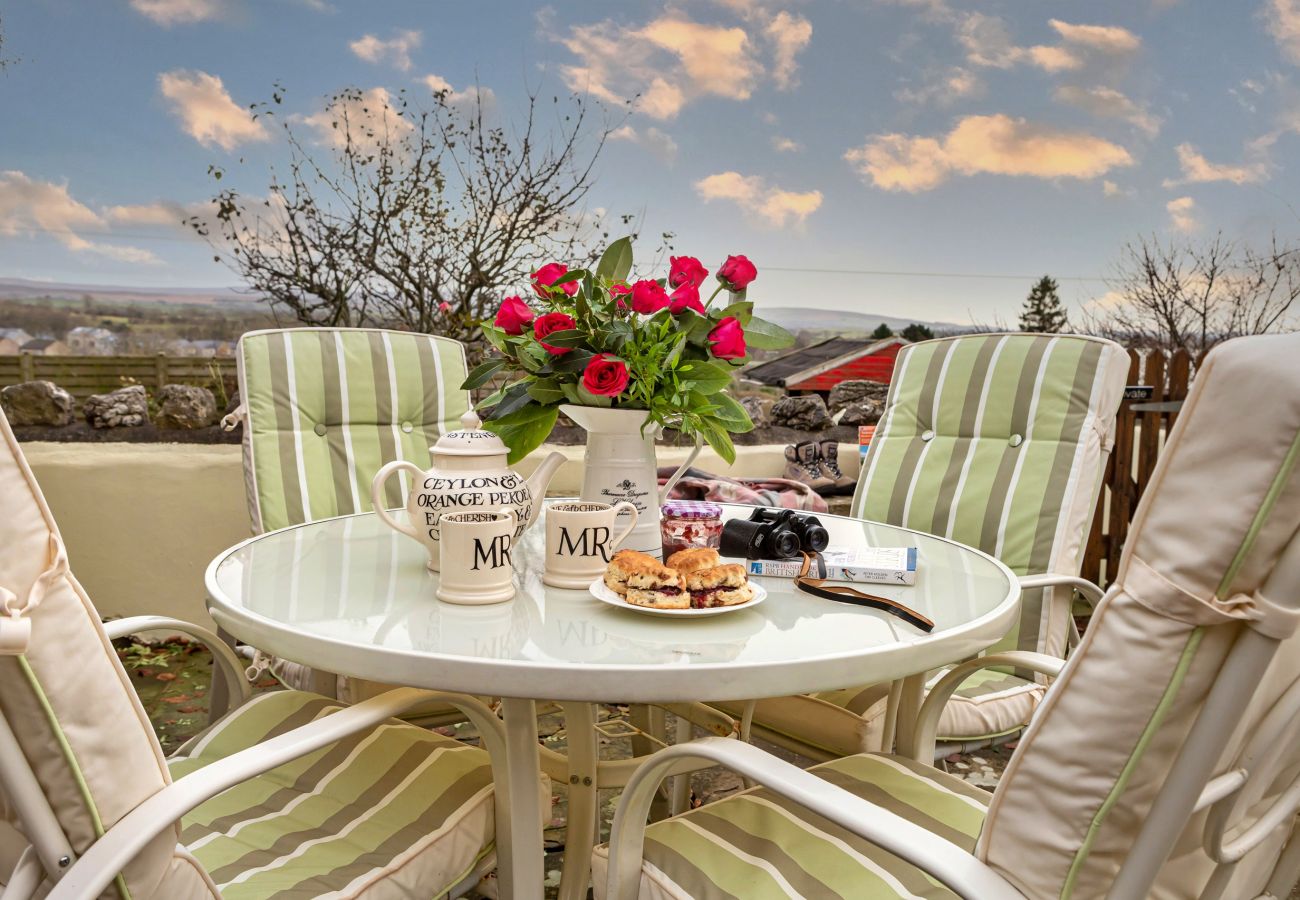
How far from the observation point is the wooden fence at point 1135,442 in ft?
12.0

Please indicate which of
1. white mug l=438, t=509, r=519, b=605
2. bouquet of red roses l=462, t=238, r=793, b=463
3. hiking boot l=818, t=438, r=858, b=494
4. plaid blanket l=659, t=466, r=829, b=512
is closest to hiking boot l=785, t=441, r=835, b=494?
hiking boot l=818, t=438, r=858, b=494

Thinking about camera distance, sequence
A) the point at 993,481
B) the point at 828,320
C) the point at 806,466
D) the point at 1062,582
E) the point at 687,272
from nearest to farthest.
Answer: the point at 687,272, the point at 1062,582, the point at 993,481, the point at 806,466, the point at 828,320

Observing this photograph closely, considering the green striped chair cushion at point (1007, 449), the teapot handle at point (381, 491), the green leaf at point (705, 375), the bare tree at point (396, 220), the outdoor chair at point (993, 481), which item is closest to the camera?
the teapot handle at point (381, 491)

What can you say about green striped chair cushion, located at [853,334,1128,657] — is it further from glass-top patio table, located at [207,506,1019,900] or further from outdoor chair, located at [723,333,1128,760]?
glass-top patio table, located at [207,506,1019,900]

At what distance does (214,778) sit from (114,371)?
367cm

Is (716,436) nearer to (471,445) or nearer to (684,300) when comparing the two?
(684,300)

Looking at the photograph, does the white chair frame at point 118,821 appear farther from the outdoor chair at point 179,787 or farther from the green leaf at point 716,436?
the green leaf at point 716,436

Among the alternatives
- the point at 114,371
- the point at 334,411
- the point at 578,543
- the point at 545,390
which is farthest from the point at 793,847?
the point at 114,371

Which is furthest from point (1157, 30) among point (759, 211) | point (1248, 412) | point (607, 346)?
point (1248, 412)

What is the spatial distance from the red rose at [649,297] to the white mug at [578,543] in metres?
0.29

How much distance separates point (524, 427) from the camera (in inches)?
53.4

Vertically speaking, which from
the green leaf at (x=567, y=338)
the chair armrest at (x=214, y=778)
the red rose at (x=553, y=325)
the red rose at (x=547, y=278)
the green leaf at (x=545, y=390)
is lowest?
the chair armrest at (x=214, y=778)

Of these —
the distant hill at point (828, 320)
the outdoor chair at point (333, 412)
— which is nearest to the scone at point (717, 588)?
the outdoor chair at point (333, 412)

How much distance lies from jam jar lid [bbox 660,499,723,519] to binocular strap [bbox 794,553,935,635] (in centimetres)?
17
